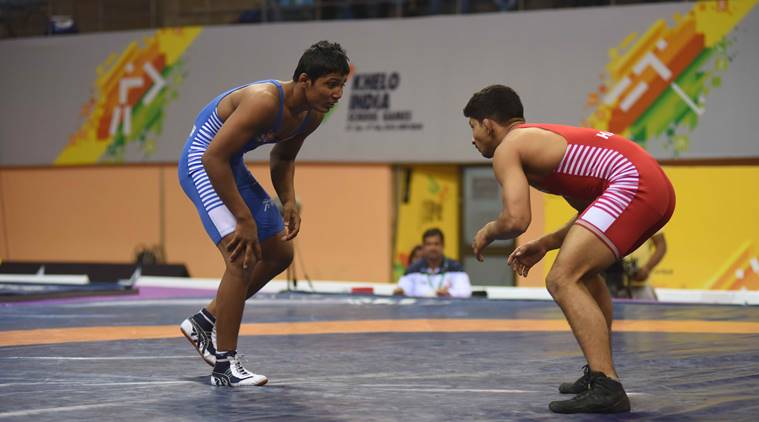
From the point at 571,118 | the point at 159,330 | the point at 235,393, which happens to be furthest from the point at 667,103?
the point at 235,393

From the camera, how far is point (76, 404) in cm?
338

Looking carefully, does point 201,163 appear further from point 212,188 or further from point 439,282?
point 439,282

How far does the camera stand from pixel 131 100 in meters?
13.3

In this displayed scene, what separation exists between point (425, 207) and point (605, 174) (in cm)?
858

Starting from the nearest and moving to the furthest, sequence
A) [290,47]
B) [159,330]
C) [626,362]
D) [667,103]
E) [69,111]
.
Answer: [626,362], [159,330], [667,103], [290,47], [69,111]

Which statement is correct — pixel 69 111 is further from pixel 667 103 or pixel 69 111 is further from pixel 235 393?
pixel 235 393

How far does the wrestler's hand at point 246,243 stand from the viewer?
379cm

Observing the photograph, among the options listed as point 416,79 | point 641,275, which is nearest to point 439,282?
point 641,275

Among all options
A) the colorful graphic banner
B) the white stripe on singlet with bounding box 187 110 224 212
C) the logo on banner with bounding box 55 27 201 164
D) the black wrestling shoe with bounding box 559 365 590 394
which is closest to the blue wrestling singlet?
the white stripe on singlet with bounding box 187 110 224 212

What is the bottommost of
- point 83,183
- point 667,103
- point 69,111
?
point 83,183

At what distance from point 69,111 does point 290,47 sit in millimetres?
3138

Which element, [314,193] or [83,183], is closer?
[314,193]

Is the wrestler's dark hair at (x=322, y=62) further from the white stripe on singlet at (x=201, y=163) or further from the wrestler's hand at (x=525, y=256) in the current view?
the wrestler's hand at (x=525, y=256)

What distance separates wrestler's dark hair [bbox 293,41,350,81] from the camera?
3777 millimetres
